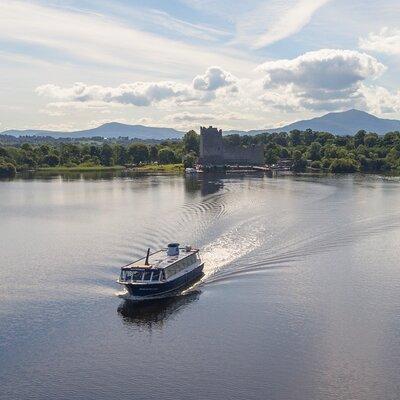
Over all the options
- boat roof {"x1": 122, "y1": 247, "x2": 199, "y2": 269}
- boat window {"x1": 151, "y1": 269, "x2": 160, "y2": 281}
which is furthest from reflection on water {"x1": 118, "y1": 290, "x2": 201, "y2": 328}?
boat roof {"x1": 122, "y1": 247, "x2": 199, "y2": 269}

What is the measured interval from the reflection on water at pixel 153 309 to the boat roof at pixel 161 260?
9.83 feet

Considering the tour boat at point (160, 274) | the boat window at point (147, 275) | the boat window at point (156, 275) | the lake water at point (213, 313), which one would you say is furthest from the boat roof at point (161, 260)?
the lake water at point (213, 313)

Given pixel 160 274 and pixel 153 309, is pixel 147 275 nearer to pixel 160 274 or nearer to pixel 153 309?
pixel 160 274

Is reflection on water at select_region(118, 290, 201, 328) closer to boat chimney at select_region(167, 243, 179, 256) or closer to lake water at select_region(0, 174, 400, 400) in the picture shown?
lake water at select_region(0, 174, 400, 400)

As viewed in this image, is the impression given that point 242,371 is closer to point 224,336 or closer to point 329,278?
point 224,336

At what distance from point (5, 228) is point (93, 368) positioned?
5054cm

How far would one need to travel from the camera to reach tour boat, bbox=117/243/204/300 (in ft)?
158

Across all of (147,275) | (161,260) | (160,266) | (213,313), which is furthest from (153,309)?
(161,260)

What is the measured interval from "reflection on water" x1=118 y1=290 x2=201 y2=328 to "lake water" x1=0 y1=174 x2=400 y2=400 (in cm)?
12

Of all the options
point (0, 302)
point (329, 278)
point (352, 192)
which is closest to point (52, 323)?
point (0, 302)

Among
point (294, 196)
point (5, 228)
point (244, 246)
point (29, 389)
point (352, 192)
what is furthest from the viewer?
point (352, 192)

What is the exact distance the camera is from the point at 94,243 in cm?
6875

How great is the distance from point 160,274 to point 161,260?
3984 mm

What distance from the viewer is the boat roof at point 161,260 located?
166 feet
